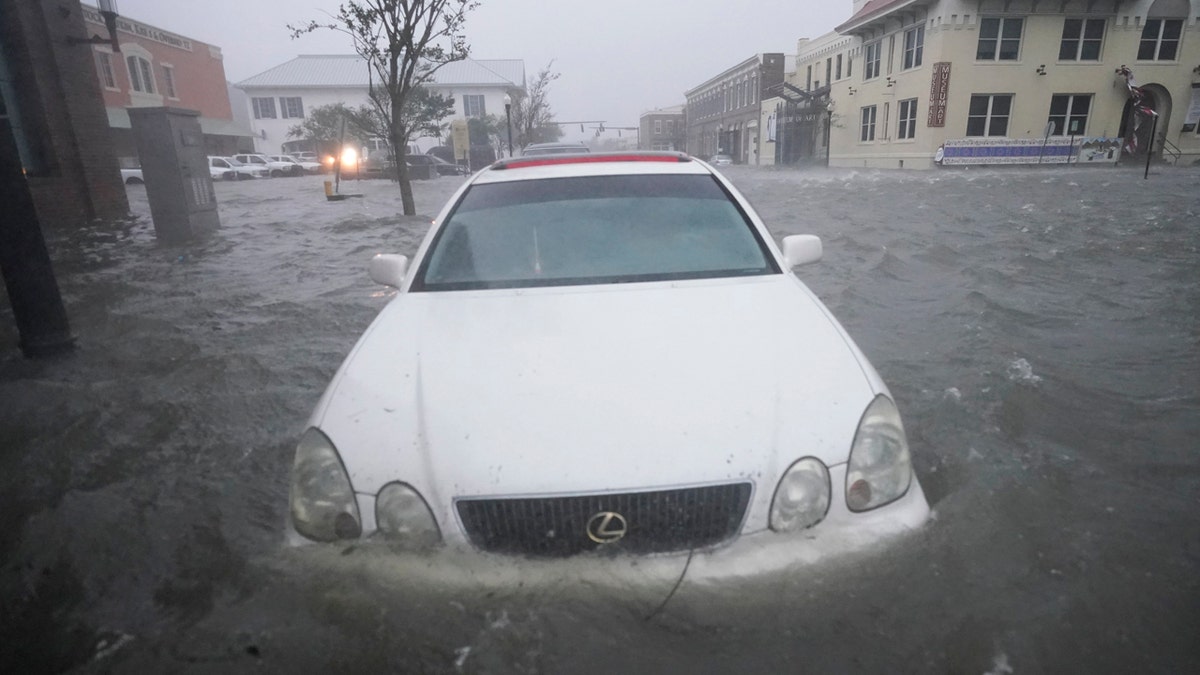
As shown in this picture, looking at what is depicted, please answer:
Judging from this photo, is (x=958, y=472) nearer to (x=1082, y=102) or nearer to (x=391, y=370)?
(x=391, y=370)

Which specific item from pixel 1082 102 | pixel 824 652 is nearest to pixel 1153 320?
pixel 824 652

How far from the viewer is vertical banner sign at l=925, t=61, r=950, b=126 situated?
25672 millimetres

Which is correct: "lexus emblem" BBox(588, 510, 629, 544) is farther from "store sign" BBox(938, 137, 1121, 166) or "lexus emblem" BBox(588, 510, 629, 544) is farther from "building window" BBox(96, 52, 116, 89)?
"building window" BBox(96, 52, 116, 89)

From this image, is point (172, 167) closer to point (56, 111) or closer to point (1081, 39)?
point (56, 111)

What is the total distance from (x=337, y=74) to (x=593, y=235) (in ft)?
217

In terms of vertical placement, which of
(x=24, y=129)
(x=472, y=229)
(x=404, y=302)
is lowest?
(x=404, y=302)

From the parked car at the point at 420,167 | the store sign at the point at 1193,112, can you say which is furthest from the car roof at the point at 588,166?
the store sign at the point at 1193,112

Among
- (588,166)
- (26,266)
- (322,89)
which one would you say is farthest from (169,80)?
(588,166)

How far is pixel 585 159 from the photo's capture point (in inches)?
137

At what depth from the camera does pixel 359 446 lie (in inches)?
73.3

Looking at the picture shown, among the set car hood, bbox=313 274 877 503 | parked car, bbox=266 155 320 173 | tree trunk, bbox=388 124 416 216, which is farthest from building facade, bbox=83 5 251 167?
car hood, bbox=313 274 877 503

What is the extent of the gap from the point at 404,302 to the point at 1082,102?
32710mm

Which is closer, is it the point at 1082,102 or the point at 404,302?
the point at 404,302

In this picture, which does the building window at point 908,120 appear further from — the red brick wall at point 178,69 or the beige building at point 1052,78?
the red brick wall at point 178,69
